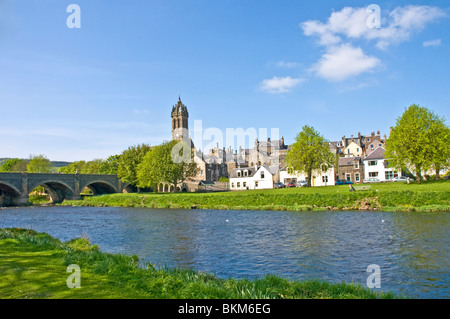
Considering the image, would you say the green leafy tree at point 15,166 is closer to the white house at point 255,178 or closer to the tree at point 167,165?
the tree at point 167,165

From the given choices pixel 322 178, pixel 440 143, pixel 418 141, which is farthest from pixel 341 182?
pixel 440 143

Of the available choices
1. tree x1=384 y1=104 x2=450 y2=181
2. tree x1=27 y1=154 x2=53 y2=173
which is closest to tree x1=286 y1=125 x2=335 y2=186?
tree x1=384 y1=104 x2=450 y2=181

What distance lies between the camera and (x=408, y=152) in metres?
50.9

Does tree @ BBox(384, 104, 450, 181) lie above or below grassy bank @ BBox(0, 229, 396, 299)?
above

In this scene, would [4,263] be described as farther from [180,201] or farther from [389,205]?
[180,201]

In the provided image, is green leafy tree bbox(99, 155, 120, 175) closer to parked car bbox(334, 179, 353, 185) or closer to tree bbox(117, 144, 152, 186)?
tree bbox(117, 144, 152, 186)

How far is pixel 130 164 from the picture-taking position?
298ft

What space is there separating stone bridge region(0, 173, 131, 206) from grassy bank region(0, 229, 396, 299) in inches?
2676

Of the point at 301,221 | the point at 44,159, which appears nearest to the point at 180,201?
the point at 301,221

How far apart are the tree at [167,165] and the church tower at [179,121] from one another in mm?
46068

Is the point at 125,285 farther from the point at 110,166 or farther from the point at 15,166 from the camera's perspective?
the point at 15,166

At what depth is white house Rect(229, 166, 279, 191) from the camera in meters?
79.3

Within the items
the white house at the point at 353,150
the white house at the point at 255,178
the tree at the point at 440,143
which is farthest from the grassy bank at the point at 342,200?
the white house at the point at 353,150
